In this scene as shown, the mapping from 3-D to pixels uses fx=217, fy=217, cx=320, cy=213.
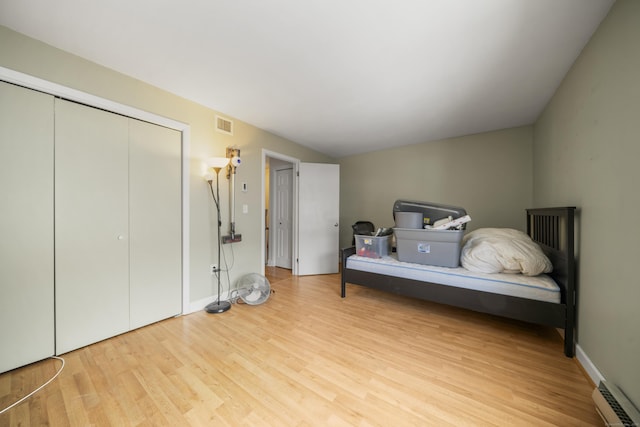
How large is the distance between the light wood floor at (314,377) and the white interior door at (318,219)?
165 cm

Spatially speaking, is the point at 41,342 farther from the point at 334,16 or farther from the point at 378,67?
the point at 378,67

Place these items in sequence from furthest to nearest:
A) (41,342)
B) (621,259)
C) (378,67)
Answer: (378,67) < (41,342) < (621,259)

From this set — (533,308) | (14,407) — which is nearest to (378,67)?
(533,308)

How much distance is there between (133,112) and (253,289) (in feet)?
7.19

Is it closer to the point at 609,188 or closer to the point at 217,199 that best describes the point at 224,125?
the point at 217,199

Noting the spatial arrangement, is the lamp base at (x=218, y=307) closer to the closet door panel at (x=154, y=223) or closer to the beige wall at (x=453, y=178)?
the closet door panel at (x=154, y=223)

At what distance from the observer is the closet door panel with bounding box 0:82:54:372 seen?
4.75 feet

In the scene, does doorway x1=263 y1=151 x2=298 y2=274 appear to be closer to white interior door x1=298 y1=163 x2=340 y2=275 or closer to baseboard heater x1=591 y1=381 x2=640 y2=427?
white interior door x1=298 y1=163 x2=340 y2=275

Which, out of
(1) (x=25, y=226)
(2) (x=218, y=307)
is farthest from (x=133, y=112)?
(2) (x=218, y=307)

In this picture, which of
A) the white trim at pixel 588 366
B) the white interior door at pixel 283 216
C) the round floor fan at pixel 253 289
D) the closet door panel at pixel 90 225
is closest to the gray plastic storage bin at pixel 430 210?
the white trim at pixel 588 366

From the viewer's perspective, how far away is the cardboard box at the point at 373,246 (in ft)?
8.88

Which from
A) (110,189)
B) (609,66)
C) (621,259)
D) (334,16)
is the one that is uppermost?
(334,16)

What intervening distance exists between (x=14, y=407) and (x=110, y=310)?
0.72 meters

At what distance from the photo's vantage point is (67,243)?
66.2 inches
